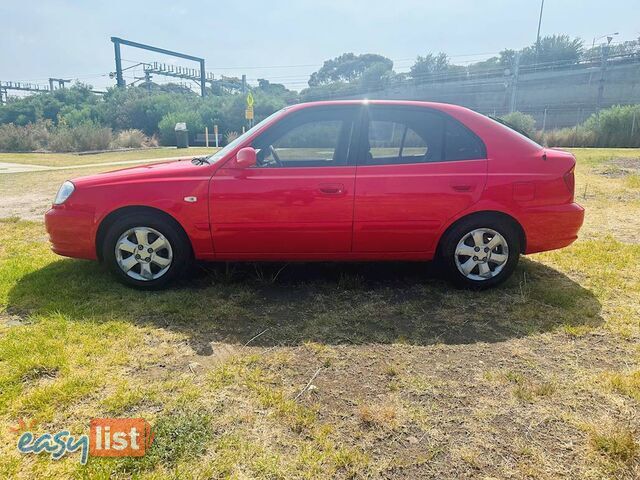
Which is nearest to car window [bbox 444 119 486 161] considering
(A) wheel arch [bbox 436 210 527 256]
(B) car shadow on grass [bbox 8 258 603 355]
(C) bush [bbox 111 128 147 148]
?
(A) wheel arch [bbox 436 210 527 256]

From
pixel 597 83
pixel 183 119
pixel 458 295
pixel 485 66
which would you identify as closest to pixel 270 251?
pixel 458 295

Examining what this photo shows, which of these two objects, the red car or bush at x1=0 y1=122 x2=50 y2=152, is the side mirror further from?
bush at x1=0 y1=122 x2=50 y2=152

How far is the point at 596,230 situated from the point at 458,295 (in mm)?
3373

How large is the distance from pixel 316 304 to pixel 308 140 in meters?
1.50

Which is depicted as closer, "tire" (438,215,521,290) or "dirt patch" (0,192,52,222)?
"tire" (438,215,521,290)

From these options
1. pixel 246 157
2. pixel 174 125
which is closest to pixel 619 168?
pixel 246 157

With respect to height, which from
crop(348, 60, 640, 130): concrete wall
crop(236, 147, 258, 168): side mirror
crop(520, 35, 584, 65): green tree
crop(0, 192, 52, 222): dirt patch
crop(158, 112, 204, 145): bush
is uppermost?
crop(520, 35, 584, 65): green tree

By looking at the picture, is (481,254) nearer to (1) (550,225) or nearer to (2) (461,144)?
(1) (550,225)

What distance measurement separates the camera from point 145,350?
2955 mm

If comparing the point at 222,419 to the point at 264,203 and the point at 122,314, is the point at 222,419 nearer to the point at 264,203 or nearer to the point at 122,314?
the point at 122,314

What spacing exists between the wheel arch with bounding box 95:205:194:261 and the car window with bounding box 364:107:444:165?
1.76 metres

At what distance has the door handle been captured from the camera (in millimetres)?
3735

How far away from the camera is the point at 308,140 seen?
13.1ft

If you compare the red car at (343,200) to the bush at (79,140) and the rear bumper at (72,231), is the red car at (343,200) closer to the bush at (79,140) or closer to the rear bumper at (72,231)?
the rear bumper at (72,231)
